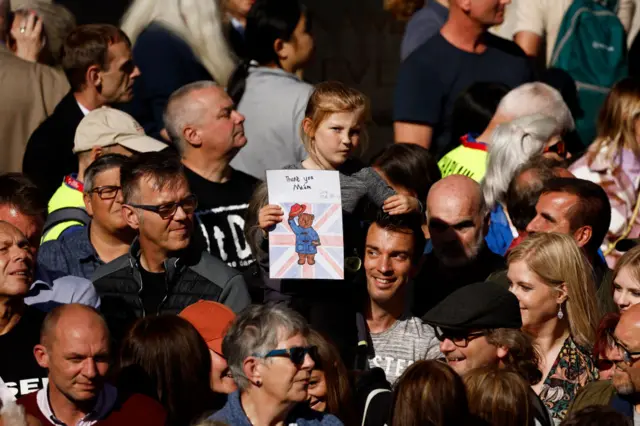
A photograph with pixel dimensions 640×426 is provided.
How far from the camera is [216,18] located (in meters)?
10.5

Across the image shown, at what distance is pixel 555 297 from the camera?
7.61 m

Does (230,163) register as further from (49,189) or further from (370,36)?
(370,36)

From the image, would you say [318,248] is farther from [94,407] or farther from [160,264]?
[94,407]

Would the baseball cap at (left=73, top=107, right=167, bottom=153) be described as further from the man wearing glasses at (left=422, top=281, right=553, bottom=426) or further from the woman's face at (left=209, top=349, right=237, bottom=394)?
the man wearing glasses at (left=422, top=281, right=553, bottom=426)

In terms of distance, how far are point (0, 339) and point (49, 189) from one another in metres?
2.51

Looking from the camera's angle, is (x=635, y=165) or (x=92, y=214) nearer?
(x=92, y=214)

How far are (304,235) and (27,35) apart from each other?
11.0 feet

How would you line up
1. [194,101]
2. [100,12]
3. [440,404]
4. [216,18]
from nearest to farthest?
1. [440,404]
2. [194,101]
3. [216,18]
4. [100,12]

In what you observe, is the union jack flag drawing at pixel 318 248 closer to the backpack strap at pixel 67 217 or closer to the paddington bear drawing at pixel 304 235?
the paddington bear drawing at pixel 304 235

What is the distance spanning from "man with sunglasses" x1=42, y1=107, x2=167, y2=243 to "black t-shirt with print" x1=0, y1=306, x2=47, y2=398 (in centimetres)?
182

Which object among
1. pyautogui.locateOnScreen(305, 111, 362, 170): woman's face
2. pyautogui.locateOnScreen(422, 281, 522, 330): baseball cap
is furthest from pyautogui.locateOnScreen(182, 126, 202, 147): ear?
pyautogui.locateOnScreen(422, 281, 522, 330): baseball cap

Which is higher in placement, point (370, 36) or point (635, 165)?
point (635, 165)

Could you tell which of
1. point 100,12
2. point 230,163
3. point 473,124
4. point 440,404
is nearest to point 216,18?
point 230,163

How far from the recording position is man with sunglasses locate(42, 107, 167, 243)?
8.98 m
